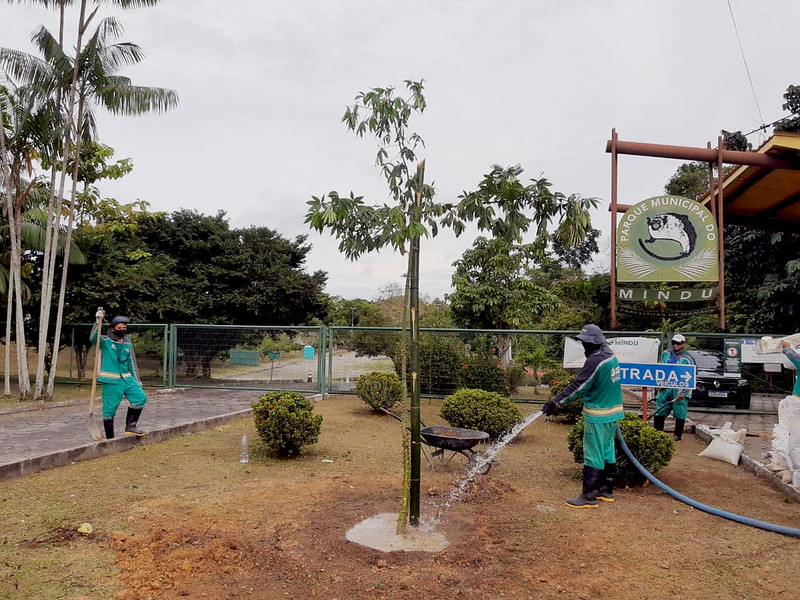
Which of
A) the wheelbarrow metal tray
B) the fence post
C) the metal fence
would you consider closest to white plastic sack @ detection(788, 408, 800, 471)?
the wheelbarrow metal tray

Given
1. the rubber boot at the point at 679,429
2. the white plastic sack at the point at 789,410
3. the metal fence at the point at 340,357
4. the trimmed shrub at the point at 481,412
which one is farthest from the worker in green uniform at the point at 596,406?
the metal fence at the point at 340,357

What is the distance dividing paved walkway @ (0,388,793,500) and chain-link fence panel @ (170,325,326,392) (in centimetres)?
36

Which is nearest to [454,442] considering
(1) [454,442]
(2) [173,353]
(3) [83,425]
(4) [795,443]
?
(1) [454,442]

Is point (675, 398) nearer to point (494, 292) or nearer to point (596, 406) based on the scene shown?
point (596, 406)

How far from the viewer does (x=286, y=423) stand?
7.53 metres

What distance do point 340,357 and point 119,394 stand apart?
6.47 metres

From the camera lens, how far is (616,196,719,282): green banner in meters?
7.78

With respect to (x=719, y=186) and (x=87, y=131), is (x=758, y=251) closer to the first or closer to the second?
(x=719, y=186)

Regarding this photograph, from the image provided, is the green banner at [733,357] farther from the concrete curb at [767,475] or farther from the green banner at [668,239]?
the green banner at [668,239]

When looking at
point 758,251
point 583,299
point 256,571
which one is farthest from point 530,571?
point 583,299

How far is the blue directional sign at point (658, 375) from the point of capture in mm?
7961

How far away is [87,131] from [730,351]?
1490 centimetres

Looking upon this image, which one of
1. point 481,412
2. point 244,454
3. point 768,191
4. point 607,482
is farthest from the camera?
point 481,412

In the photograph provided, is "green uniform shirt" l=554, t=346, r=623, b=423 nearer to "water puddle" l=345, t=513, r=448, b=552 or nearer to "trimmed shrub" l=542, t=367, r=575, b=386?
"water puddle" l=345, t=513, r=448, b=552
